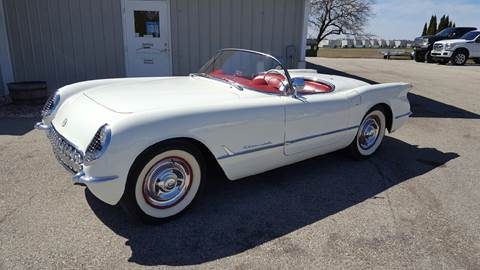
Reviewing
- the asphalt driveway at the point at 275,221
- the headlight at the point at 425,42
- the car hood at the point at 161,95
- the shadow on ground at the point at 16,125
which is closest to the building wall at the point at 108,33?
the shadow on ground at the point at 16,125

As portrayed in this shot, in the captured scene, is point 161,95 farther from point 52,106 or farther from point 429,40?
point 429,40

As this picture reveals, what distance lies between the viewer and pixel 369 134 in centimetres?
445

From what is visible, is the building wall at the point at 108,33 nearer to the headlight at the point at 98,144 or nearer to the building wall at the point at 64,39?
the building wall at the point at 64,39

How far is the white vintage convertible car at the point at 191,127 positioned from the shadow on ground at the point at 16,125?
7.23 ft

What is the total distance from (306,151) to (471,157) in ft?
9.06

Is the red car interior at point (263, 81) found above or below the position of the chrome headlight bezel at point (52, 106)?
above

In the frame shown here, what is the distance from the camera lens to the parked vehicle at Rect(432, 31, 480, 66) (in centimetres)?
1969

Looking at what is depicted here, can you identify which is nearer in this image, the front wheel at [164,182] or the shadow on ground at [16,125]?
the front wheel at [164,182]

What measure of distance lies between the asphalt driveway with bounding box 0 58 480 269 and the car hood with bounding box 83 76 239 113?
95 cm

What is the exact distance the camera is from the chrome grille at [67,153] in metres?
2.56

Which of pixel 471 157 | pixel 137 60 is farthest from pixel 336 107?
pixel 137 60

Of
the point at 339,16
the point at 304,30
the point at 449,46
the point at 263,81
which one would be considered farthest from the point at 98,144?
the point at 339,16

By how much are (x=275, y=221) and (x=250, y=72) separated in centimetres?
160

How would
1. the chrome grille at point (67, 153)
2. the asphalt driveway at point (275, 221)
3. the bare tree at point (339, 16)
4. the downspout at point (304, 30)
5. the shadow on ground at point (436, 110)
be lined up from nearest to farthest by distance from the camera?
the asphalt driveway at point (275, 221), the chrome grille at point (67, 153), the shadow on ground at point (436, 110), the downspout at point (304, 30), the bare tree at point (339, 16)
